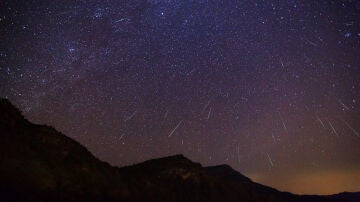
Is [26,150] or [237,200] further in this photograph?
[237,200]

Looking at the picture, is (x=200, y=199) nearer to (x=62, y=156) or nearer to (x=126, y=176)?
(x=126, y=176)

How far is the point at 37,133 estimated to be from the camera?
34344 mm

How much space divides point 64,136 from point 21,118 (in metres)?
5.32

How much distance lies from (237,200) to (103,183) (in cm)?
2300

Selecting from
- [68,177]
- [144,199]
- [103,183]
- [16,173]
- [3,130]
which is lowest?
[144,199]

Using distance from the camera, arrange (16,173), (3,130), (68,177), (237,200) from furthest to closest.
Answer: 1. (237,200)
2. (68,177)
3. (3,130)
4. (16,173)

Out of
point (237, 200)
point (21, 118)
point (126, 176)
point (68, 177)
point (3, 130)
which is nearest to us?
point (3, 130)

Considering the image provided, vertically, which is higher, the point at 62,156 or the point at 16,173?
the point at 16,173

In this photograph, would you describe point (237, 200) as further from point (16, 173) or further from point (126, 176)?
point (16, 173)

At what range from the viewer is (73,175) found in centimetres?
3350

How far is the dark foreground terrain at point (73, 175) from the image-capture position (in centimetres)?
2744

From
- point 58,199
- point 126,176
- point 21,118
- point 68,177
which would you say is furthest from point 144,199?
point 21,118

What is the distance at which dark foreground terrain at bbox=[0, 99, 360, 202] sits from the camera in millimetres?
27438

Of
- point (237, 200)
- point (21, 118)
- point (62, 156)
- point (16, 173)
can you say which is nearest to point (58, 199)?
point (16, 173)
